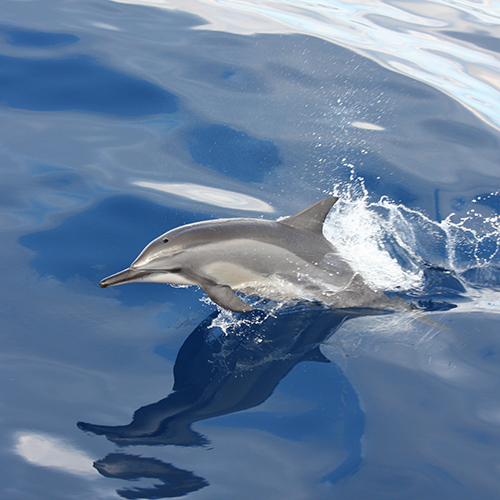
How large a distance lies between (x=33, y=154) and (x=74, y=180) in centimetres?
75

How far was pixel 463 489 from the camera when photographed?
3.04 meters

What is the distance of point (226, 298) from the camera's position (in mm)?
4113

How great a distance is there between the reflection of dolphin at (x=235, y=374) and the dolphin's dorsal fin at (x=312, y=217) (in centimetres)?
67

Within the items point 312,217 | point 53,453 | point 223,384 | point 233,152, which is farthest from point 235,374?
point 233,152

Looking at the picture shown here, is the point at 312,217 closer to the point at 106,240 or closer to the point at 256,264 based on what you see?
the point at 256,264

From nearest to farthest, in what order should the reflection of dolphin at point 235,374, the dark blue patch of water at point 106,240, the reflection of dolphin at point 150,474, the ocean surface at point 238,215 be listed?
the reflection of dolphin at point 150,474
the ocean surface at point 238,215
the reflection of dolphin at point 235,374
the dark blue patch of water at point 106,240

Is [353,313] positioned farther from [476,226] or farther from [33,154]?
[33,154]

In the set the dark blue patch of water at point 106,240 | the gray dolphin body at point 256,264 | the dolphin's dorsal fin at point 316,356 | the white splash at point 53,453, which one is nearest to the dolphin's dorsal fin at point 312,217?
the gray dolphin body at point 256,264

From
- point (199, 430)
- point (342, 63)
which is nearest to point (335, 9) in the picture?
point (342, 63)

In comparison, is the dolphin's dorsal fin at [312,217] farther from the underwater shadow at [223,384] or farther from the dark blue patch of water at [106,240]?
the dark blue patch of water at [106,240]

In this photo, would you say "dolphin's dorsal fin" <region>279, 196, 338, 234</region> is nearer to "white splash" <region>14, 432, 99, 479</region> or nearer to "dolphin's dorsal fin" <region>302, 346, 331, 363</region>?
"dolphin's dorsal fin" <region>302, 346, 331, 363</region>

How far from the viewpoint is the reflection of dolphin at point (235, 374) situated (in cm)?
330

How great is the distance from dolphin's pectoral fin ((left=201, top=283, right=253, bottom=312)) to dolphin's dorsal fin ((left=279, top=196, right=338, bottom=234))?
0.81 metres

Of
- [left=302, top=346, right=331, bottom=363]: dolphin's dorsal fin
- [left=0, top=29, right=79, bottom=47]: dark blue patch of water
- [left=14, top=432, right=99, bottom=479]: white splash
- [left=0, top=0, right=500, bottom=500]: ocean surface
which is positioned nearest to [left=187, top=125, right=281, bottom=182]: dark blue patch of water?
[left=0, top=0, right=500, bottom=500]: ocean surface
